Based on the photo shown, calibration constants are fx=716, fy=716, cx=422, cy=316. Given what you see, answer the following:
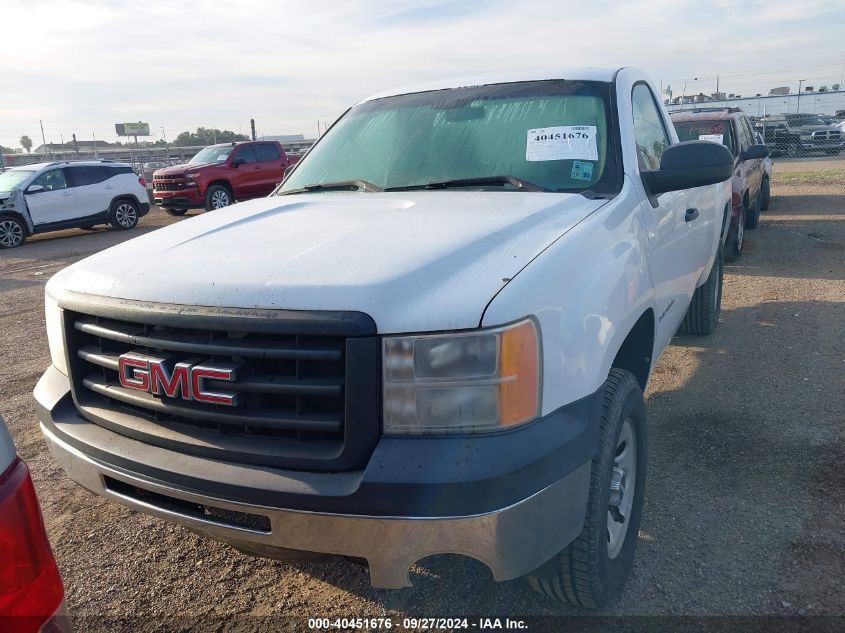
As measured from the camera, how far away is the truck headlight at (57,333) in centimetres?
255

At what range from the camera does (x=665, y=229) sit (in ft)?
11.1

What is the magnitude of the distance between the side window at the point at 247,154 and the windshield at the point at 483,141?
1503 cm

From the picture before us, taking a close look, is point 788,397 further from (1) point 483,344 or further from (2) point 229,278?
(2) point 229,278

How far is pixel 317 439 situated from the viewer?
2062 millimetres

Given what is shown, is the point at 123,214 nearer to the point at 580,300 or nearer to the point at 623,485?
the point at 623,485

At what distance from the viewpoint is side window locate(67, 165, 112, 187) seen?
15492mm

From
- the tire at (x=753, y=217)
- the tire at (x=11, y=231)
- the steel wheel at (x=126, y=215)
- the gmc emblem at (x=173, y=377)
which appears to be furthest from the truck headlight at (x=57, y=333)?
the steel wheel at (x=126, y=215)

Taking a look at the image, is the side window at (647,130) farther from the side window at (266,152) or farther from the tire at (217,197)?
the side window at (266,152)

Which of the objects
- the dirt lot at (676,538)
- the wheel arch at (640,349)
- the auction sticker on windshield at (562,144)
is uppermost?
the auction sticker on windshield at (562,144)

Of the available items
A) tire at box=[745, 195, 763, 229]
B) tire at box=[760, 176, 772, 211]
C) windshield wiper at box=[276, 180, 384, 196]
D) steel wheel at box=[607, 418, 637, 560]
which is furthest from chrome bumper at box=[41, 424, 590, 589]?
tire at box=[760, 176, 772, 211]

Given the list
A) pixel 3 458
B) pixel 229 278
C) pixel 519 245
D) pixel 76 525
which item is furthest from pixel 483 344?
pixel 76 525

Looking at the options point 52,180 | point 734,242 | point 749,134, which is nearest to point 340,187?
point 734,242

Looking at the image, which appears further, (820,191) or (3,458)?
(820,191)

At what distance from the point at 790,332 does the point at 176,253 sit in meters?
5.15
